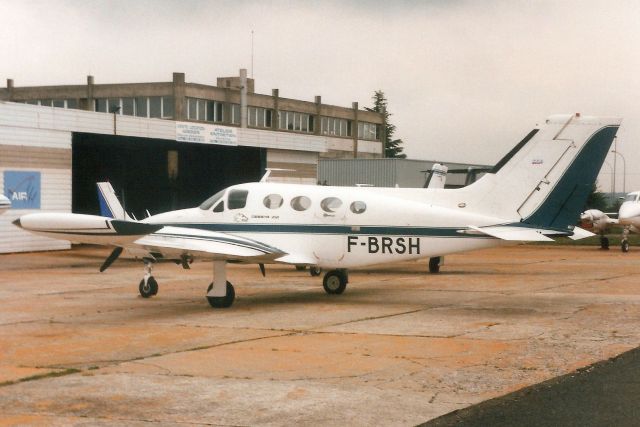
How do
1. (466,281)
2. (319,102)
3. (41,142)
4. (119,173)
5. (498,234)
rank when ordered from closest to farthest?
(498,234)
(466,281)
(41,142)
(119,173)
(319,102)

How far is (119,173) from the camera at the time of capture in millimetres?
47969

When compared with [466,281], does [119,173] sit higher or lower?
higher

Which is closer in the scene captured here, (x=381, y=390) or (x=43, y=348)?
(x=381, y=390)

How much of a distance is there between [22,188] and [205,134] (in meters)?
9.96

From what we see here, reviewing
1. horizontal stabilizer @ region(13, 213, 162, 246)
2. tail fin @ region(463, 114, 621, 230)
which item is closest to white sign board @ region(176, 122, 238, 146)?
tail fin @ region(463, 114, 621, 230)

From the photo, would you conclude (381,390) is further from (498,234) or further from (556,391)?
(498,234)

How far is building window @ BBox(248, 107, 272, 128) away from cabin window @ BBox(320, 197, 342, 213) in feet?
249

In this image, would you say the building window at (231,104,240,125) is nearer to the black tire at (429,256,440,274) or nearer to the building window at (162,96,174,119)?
the building window at (162,96,174,119)

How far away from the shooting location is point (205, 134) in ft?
138

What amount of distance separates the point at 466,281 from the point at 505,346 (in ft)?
38.0

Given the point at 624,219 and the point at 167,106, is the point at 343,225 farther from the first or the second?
the point at 167,106

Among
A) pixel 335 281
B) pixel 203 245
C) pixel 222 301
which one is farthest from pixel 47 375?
pixel 335 281

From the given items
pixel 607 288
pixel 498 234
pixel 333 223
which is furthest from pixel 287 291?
pixel 607 288

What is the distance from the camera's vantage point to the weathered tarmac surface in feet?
30.7
